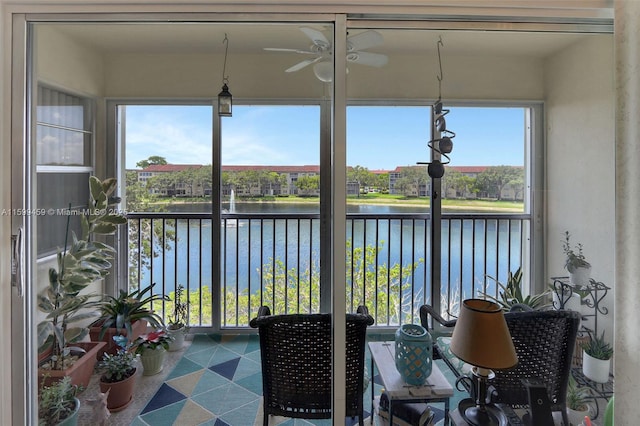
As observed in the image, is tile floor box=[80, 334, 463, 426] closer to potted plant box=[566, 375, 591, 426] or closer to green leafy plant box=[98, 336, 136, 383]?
green leafy plant box=[98, 336, 136, 383]

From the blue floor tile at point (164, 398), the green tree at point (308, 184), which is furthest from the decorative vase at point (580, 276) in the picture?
the blue floor tile at point (164, 398)

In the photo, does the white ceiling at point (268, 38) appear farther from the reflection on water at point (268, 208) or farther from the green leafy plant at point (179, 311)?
the green leafy plant at point (179, 311)

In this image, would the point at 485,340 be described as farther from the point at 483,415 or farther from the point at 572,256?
the point at 572,256

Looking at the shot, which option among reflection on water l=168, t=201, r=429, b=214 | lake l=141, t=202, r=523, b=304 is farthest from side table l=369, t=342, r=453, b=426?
reflection on water l=168, t=201, r=429, b=214

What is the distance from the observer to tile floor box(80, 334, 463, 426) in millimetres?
1641

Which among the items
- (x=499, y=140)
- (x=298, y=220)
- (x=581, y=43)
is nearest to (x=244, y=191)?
(x=298, y=220)

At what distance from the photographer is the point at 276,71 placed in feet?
7.79

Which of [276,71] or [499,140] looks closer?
[499,140]

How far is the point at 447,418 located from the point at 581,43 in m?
1.88

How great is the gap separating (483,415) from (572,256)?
3.89 feet

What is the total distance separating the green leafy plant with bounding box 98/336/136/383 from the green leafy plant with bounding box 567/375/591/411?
2.37 meters

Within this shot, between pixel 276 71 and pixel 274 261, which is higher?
pixel 276 71

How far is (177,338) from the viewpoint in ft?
7.50
